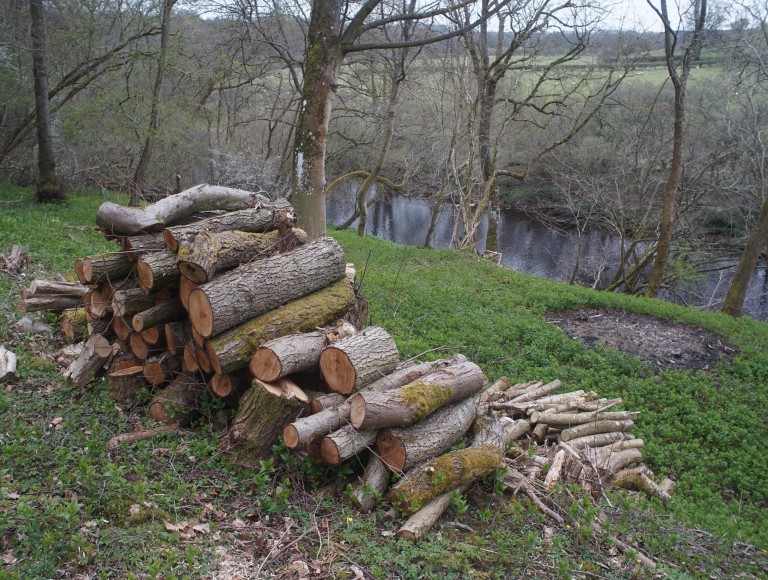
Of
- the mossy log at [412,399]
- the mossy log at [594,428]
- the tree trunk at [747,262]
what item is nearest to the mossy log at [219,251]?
the mossy log at [412,399]

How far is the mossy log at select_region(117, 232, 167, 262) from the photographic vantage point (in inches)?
206

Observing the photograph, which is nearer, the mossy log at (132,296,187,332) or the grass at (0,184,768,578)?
the grass at (0,184,768,578)

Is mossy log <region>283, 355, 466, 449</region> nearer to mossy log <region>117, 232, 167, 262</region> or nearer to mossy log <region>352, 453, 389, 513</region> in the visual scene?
mossy log <region>352, 453, 389, 513</region>

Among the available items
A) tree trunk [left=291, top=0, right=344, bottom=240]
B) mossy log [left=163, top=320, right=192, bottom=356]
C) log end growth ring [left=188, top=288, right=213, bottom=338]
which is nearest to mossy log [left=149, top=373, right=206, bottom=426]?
mossy log [left=163, top=320, right=192, bottom=356]

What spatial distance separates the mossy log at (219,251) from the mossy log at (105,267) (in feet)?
2.89

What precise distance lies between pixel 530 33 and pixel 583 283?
10.8 metres

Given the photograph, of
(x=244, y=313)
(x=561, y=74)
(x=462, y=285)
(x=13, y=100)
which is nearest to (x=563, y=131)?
(x=561, y=74)

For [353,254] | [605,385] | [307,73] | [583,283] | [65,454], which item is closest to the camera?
[65,454]

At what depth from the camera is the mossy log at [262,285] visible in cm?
471

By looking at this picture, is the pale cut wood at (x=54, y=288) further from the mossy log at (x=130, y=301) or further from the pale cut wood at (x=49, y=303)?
the mossy log at (x=130, y=301)

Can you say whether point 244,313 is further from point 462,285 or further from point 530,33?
point 530,33

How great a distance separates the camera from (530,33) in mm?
17547

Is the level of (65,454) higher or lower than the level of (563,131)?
lower

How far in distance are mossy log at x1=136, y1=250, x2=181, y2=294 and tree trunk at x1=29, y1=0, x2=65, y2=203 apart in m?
10.6
